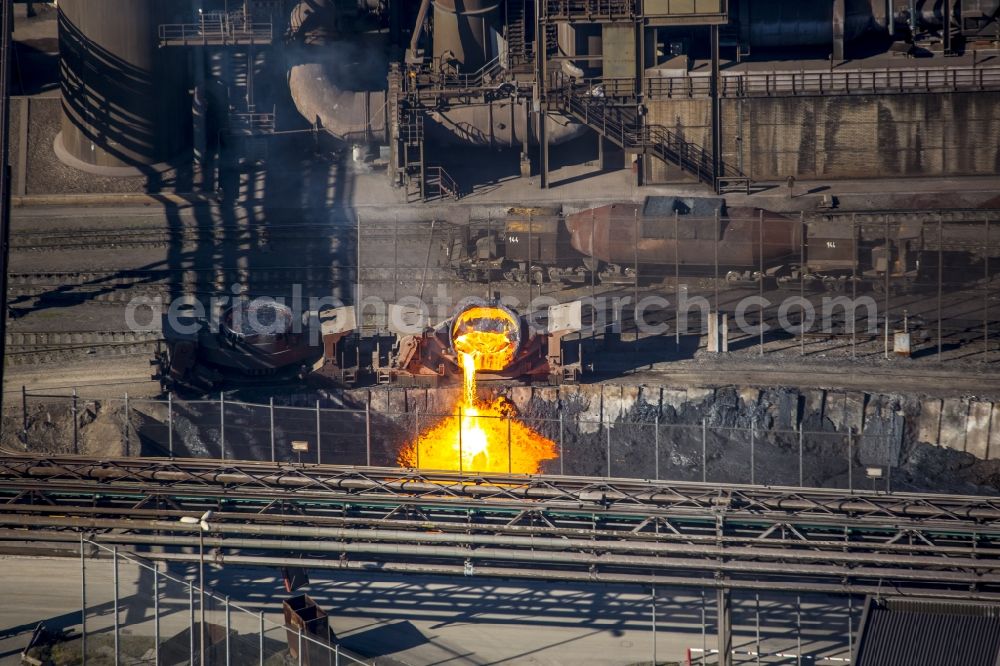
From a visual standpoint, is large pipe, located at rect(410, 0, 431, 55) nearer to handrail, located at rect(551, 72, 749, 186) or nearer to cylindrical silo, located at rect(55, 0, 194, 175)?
handrail, located at rect(551, 72, 749, 186)

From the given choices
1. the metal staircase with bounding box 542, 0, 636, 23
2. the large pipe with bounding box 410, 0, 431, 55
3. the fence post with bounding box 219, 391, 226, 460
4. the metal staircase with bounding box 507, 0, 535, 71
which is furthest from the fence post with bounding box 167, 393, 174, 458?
the metal staircase with bounding box 542, 0, 636, 23

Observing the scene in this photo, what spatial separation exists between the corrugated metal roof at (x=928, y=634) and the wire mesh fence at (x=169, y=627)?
11999 millimetres

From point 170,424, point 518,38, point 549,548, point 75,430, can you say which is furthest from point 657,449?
point 518,38

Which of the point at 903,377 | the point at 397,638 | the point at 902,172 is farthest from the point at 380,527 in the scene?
the point at 902,172

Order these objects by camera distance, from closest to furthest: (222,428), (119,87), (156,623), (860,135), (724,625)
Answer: (724,625)
(156,623)
(222,428)
(860,135)
(119,87)

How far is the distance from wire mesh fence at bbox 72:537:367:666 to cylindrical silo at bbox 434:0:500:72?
26539 mm

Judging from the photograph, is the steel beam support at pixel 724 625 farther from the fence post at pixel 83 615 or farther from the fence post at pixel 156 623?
the fence post at pixel 83 615

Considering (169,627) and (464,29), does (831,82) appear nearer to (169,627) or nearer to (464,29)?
(464,29)

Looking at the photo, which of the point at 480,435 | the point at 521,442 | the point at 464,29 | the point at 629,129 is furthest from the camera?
the point at 464,29

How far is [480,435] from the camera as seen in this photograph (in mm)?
55438

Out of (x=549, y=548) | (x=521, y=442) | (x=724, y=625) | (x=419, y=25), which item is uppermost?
(x=419, y=25)

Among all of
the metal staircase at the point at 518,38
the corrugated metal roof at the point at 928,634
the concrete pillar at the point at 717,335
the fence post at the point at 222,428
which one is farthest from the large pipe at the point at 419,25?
the corrugated metal roof at the point at 928,634

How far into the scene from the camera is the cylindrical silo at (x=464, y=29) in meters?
67.6

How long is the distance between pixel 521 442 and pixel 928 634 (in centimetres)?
1682
